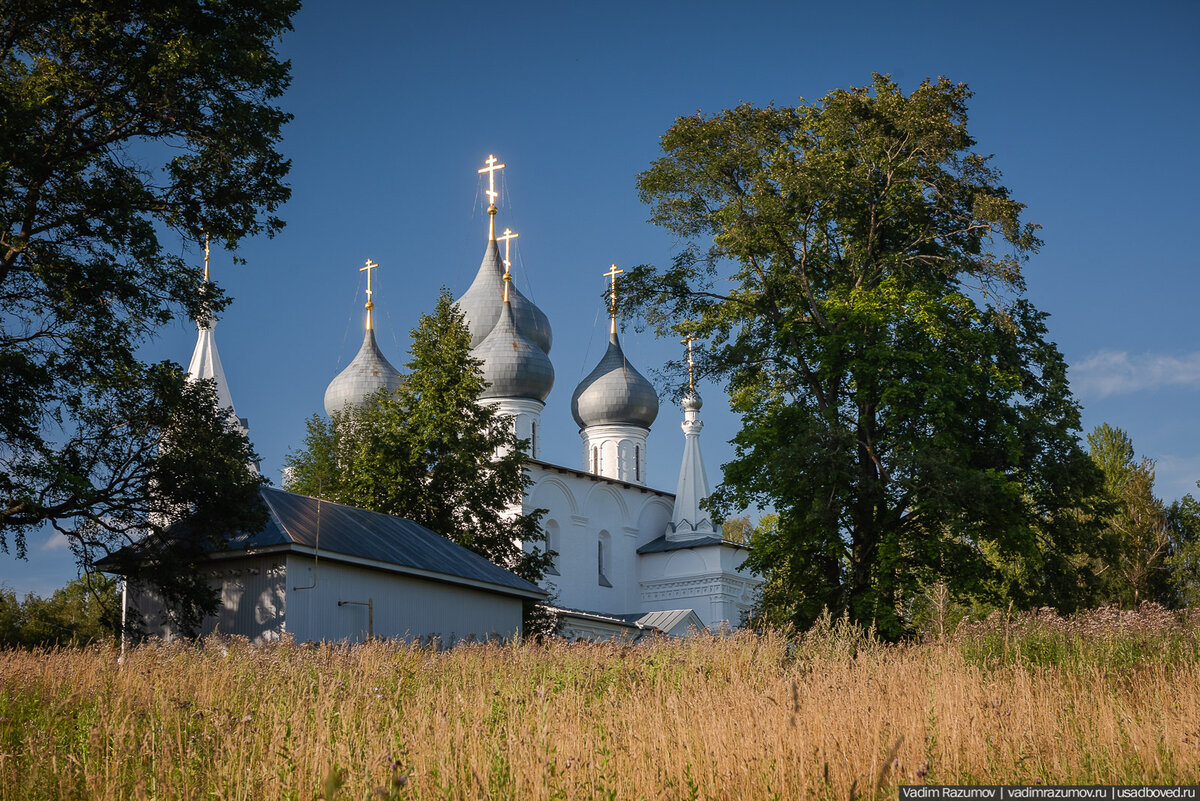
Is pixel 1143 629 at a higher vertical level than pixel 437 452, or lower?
lower

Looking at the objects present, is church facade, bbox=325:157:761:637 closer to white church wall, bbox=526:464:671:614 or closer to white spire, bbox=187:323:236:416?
white church wall, bbox=526:464:671:614

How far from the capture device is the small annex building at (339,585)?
750 inches

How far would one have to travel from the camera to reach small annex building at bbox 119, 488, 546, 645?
1906 cm

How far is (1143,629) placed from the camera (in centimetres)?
1105

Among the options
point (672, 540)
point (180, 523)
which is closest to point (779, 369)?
point (180, 523)

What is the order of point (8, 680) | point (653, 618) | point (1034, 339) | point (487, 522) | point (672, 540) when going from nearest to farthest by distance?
point (8, 680), point (1034, 339), point (487, 522), point (653, 618), point (672, 540)

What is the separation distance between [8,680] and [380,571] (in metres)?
12.4

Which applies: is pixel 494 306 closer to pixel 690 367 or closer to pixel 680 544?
pixel 680 544

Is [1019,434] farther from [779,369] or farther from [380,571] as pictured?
[380,571]

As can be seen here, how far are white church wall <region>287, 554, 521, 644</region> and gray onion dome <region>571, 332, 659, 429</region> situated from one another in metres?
22.4

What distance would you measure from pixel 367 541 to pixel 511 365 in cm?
2049

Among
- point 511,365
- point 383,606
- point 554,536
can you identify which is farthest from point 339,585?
point 511,365

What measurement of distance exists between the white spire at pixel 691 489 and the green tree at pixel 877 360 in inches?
777

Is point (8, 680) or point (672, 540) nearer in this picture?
point (8, 680)
